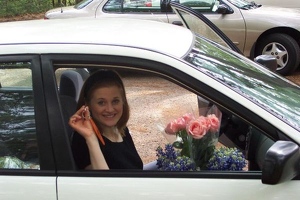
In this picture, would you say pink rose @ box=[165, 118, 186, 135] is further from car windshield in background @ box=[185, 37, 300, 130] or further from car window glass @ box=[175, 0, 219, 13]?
car window glass @ box=[175, 0, 219, 13]

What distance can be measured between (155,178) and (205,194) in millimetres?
225

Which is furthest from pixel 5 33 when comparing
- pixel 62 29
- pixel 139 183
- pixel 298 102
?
pixel 298 102

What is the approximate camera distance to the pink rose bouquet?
7.79 ft

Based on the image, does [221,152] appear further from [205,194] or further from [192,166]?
[205,194]

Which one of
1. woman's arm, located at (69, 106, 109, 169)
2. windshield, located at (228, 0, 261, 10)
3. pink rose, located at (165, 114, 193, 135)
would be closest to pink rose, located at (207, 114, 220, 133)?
pink rose, located at (165, 114, 193, 135)

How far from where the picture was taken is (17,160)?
92.4 inches

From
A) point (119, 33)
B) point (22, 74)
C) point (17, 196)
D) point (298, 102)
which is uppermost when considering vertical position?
point (119, 33)

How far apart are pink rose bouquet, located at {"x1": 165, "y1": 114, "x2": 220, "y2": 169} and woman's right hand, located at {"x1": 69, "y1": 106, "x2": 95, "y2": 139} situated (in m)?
0.41

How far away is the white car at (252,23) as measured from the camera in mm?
8328

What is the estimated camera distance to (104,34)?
2.51 m

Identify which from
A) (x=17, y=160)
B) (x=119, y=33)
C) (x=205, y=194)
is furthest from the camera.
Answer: (x=119, y=33)

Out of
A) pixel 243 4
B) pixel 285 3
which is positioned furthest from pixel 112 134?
pixel 285 3

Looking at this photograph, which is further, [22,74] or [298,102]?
[298,102]

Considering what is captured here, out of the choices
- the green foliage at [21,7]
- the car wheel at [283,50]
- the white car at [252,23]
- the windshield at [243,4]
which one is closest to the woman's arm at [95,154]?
the white car at [252,23]
